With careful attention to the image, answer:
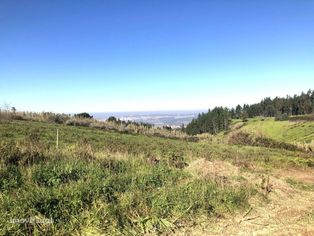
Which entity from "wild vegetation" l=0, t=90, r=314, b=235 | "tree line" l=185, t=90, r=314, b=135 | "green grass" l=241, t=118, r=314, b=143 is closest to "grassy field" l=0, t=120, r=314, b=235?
"wild vegetation" l=0, t=90, r=314, b=235

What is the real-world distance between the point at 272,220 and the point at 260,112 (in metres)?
166

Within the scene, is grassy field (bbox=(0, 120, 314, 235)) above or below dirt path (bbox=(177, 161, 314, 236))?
above

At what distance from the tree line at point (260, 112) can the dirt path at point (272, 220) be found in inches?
4842

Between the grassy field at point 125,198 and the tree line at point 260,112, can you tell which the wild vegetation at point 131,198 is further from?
the tree line at point 260,112

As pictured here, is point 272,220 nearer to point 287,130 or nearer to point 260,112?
point 287,130

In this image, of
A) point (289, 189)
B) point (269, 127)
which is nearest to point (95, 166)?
point (289, 189)

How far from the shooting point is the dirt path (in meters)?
6.69

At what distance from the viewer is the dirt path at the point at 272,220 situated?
6688 millimetres

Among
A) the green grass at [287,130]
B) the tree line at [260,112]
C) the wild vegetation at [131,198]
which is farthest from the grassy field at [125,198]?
the tree line at [260,112]

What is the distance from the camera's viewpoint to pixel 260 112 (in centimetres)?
16650

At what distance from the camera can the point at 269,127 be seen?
347ft

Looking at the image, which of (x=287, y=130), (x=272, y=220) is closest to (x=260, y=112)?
(x=287, y=130)

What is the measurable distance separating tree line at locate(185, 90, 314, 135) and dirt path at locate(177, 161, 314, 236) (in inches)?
4842

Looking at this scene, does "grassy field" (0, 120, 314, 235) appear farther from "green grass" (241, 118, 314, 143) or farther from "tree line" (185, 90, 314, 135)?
"tree line" (185, 90, 314, 135)
